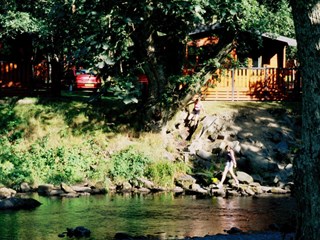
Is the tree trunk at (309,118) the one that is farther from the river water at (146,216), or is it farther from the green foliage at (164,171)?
the green foliage at (164,171)

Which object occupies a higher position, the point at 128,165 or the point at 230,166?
the point at 230,166

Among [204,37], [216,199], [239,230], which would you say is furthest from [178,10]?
[204,37]

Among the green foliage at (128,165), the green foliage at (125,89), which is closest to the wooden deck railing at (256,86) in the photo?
the green foliage at (128,165)

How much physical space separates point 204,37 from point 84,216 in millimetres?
19101

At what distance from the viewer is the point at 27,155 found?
87.2ft

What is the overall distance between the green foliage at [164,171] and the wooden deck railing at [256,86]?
6.58m

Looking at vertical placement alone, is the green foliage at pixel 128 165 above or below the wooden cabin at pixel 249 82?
below

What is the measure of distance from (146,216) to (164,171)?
6899 millimetres

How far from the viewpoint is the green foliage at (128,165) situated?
25.4m

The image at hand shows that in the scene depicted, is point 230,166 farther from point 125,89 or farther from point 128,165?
point 125,89

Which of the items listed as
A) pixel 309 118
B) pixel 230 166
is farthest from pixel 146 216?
pixel 309 118

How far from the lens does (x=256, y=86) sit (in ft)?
105

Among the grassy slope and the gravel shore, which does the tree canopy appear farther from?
the gravel shore

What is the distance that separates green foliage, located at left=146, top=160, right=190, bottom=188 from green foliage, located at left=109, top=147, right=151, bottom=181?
47 cm
